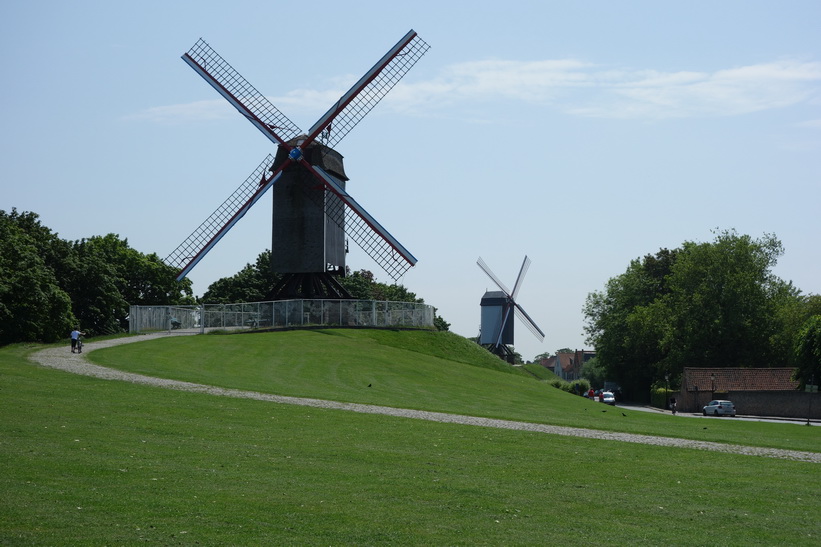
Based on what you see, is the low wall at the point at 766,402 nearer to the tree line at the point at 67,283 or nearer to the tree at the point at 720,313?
the tree at the point at 720,313

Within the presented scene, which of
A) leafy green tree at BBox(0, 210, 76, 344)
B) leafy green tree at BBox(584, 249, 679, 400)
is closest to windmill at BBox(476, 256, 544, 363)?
leafy green tree at BBox(584, 249, 679, 400)

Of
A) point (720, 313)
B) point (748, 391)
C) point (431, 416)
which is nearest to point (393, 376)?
point (431, 416)

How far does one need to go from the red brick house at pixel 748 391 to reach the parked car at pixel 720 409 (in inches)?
137

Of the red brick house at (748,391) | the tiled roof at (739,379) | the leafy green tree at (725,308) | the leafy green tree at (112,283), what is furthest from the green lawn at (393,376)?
the leafy green tree at (725,308)

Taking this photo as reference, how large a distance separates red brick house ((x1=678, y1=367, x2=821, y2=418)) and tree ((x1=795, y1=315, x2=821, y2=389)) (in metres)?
3.51

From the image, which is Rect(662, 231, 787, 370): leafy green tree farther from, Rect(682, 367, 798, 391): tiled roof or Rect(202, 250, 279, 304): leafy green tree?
Rect(202, 250, 279, 304): leafy green tree

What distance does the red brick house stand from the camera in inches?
2657

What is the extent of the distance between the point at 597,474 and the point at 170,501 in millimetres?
8353

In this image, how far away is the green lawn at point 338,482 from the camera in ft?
39.3

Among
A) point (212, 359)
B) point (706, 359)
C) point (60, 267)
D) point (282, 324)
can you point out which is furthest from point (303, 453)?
point (706, 359)

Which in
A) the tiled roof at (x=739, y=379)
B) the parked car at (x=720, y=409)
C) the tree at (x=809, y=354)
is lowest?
the parked car at (x=720, y=409)

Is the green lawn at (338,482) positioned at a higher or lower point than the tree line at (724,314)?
lower

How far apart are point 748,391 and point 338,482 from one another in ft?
205

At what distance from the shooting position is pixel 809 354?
62531 mm
